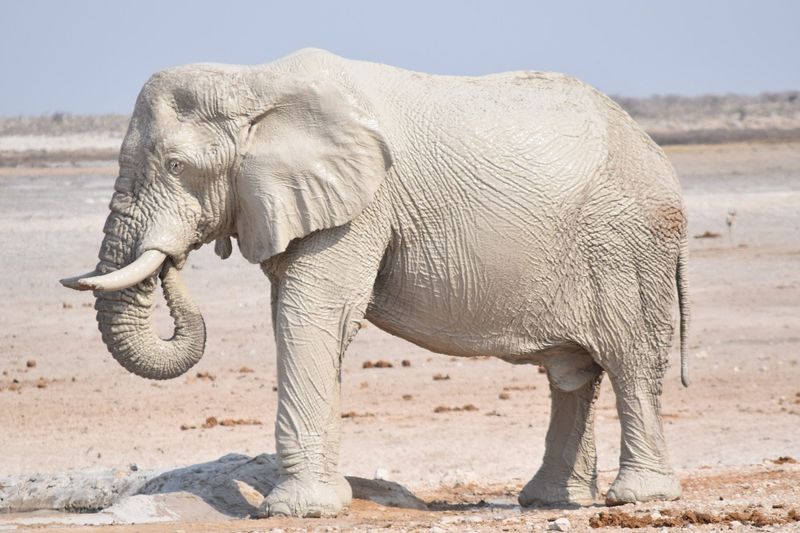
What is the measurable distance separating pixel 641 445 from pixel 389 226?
1.87 m

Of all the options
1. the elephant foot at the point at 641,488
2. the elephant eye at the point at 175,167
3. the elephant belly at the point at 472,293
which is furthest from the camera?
the elephant foot at the point at 641,488

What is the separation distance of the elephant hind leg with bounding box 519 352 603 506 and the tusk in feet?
8.39

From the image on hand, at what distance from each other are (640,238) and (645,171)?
1.19 feet

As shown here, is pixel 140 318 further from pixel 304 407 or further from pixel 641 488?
pixel 641 488

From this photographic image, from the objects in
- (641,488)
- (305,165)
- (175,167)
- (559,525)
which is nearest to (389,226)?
(305,165)

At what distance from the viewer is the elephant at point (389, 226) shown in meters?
8.52

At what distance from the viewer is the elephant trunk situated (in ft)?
28.0

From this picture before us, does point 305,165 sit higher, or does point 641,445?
point 305,165

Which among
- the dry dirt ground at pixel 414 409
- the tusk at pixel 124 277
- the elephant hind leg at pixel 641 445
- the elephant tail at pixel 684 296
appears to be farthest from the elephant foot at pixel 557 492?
the tusk at pixel 124 277

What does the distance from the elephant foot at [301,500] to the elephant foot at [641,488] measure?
1550 mm

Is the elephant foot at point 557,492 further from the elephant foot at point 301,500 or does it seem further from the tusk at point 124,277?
the tusk at point 124,277

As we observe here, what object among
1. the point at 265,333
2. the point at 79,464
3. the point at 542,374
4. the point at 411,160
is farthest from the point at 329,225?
the point at 265,333

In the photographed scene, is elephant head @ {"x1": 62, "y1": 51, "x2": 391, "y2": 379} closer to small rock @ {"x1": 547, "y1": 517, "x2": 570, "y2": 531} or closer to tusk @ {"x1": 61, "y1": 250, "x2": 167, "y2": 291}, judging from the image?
tusk @ {"x1": 61, "y1": 250, "x2": 167, "y2": 291}

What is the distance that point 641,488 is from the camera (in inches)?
359
